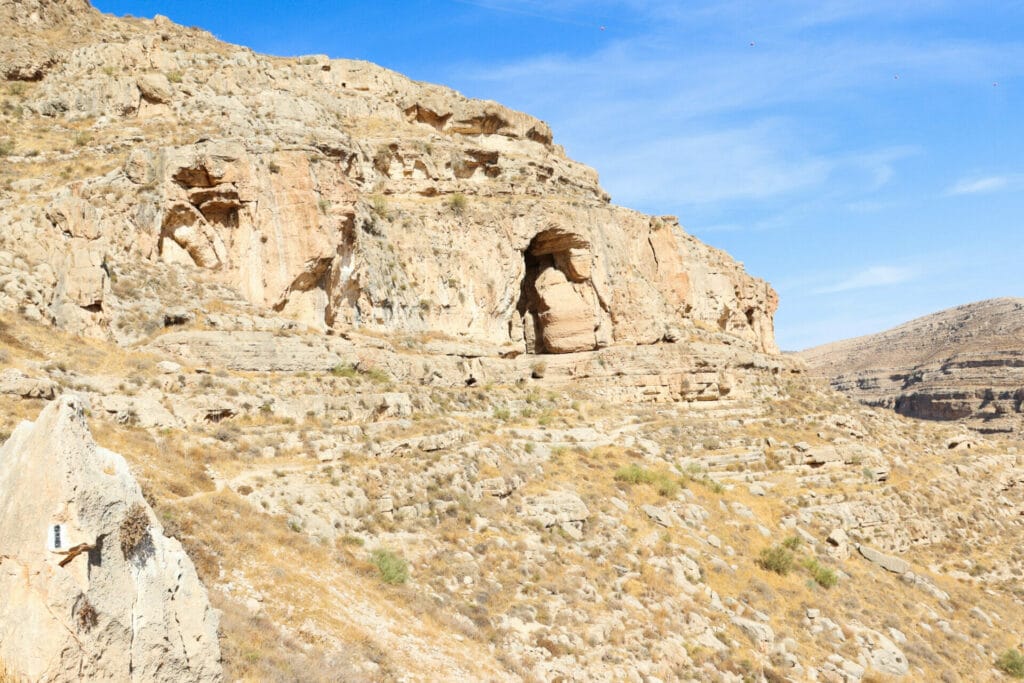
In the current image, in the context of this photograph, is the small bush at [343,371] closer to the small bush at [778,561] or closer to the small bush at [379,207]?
the small bush at [379,207]

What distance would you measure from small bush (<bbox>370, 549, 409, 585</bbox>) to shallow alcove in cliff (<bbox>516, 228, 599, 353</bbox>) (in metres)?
22.5

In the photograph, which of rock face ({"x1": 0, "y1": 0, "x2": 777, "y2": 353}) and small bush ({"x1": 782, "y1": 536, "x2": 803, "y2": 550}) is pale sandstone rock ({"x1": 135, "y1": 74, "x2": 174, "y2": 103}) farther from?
small bush ({"x1": 782, "y1": 536, "x2": 803, "y2": 550})

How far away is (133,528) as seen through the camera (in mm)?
6156

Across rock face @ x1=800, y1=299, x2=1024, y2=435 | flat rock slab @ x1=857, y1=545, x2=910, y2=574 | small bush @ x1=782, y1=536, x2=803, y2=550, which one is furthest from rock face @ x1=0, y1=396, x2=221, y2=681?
rock face @ x1=800, y1=299, x2=1024, y2=435

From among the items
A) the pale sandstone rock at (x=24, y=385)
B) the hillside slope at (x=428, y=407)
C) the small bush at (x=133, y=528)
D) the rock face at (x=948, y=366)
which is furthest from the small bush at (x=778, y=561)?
the rock face at (x=948, y=366)

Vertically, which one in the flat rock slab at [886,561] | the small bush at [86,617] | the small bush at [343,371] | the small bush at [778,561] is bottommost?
the flat rock slab at [886,561]

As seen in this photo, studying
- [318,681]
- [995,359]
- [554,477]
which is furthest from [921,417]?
[318,681]

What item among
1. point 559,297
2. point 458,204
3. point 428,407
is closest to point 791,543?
point 428,407

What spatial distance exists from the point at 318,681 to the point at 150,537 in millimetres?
2847

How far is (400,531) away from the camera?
14.2 meters

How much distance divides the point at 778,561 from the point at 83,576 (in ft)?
58.0

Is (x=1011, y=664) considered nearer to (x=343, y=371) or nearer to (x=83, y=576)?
(x=343, y=371)

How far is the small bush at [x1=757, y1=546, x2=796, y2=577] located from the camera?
1902cm

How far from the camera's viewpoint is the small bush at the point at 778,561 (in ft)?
62.4
